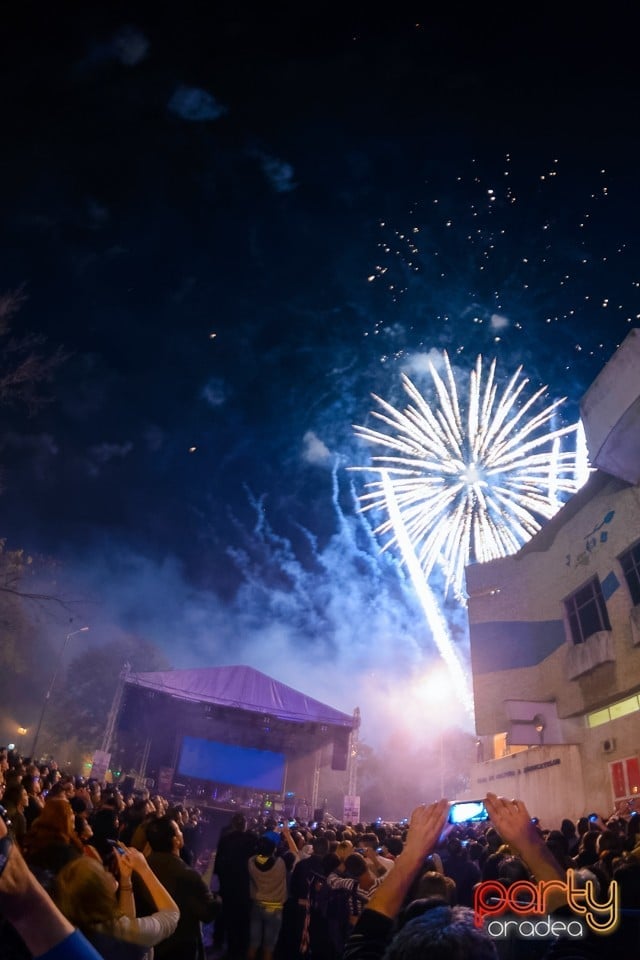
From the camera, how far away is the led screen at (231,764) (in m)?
37.0

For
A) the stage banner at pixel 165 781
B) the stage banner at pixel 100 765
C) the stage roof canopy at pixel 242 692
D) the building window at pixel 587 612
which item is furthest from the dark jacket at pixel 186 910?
the stage banner at pixel 165 781

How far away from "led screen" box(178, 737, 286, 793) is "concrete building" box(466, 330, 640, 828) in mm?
16568

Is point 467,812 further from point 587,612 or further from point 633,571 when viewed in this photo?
point 587,612

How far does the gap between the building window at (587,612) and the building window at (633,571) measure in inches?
67.2

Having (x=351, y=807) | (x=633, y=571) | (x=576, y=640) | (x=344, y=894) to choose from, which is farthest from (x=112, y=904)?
(x=351, y=807)

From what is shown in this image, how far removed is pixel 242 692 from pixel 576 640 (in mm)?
25308

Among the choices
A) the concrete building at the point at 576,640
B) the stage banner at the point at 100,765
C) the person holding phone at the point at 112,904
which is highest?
the concrete building at the point at 576,640

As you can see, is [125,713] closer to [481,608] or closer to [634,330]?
[481,608]

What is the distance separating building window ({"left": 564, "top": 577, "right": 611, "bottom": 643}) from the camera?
66.1ft

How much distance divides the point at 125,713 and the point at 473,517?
2652 cm

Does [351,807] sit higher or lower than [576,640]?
lower

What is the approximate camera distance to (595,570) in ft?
68.1

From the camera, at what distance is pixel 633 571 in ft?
60.5

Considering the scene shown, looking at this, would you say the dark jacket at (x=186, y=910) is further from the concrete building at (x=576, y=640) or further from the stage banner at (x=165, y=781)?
the stage banner at (x=165, y=781)
